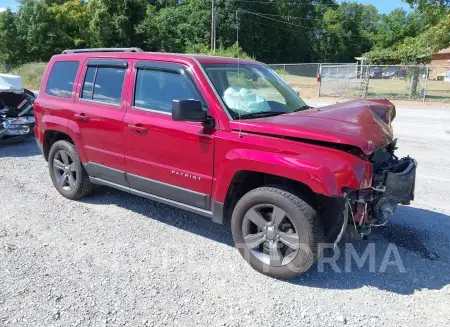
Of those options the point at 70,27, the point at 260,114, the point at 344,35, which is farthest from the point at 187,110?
the point at 344,35

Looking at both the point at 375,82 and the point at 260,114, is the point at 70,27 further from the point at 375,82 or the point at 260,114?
the point at 260,114

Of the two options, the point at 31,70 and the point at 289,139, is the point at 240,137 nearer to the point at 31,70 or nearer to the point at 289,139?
the point at 289,139

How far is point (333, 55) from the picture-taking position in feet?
248

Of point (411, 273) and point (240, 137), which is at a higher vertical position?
point (240, 137)

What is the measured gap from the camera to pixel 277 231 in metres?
3.54

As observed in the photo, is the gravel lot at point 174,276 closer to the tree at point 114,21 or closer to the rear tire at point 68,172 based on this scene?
the rear tire at point 68,172

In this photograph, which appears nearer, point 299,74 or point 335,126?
point 335,126

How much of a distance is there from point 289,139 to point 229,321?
150cm

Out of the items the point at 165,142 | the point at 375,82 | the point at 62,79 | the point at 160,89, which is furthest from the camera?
the point at 375,82

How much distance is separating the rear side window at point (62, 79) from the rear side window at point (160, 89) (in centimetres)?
128

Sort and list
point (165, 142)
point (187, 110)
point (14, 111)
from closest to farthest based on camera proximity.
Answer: point (187, 110)
point (165, 142)
point (14, 111)

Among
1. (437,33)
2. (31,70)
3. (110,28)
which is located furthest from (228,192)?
(110,28)

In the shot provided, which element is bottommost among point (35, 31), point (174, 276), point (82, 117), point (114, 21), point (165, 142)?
point (174, 276)

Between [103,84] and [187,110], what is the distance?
66.0 inches
